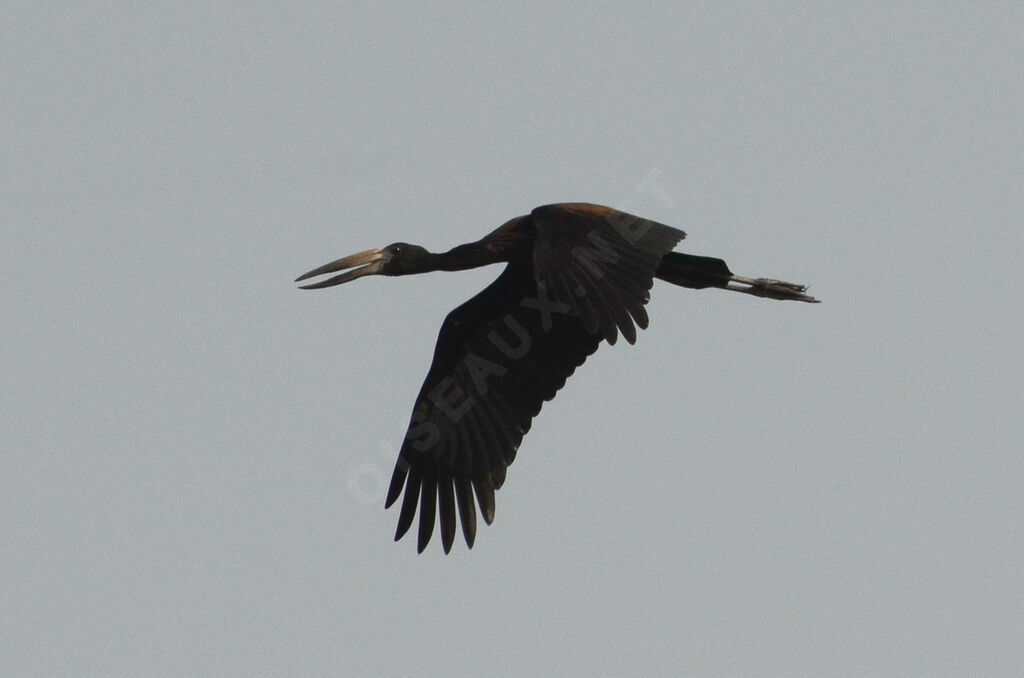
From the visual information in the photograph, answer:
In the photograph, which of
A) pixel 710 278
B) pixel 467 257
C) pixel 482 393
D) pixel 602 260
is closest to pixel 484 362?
pixel 482 393

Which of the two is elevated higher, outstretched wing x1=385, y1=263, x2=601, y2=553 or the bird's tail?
the bird's tail

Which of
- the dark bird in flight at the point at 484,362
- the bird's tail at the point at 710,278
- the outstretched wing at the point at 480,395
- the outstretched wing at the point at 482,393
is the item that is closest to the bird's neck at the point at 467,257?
the dark bird in flight at the point at 484,362

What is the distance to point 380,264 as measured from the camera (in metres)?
15.0

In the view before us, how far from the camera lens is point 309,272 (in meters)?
14.7

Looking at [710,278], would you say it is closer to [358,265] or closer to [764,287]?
[764,287]

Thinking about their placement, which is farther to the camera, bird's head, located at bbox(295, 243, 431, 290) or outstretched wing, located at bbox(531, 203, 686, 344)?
bird's head, located at bbox(295, 243, 431, 290)

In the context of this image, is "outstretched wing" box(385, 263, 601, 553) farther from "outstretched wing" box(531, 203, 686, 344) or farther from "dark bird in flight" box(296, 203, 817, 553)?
"outstretched wing" box(531, 203, 686, 344)

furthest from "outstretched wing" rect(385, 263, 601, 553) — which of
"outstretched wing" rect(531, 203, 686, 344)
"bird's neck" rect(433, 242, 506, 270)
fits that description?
"outstretched wing" rect(531, 203, 686, 344)

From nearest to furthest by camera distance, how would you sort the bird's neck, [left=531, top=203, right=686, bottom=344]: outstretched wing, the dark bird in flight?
[left=531, top=203, right=686, bottom=344]: outstretched wing → the bird's neck → the dark bird in flight

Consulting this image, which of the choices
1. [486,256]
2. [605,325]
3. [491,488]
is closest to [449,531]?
[491,488]

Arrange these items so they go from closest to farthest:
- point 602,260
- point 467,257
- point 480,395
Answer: point 602,260 < point 467,257 < point 480,395

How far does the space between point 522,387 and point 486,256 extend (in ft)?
3.93

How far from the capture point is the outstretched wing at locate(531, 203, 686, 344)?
1214 cm

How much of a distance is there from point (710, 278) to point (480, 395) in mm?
2088
